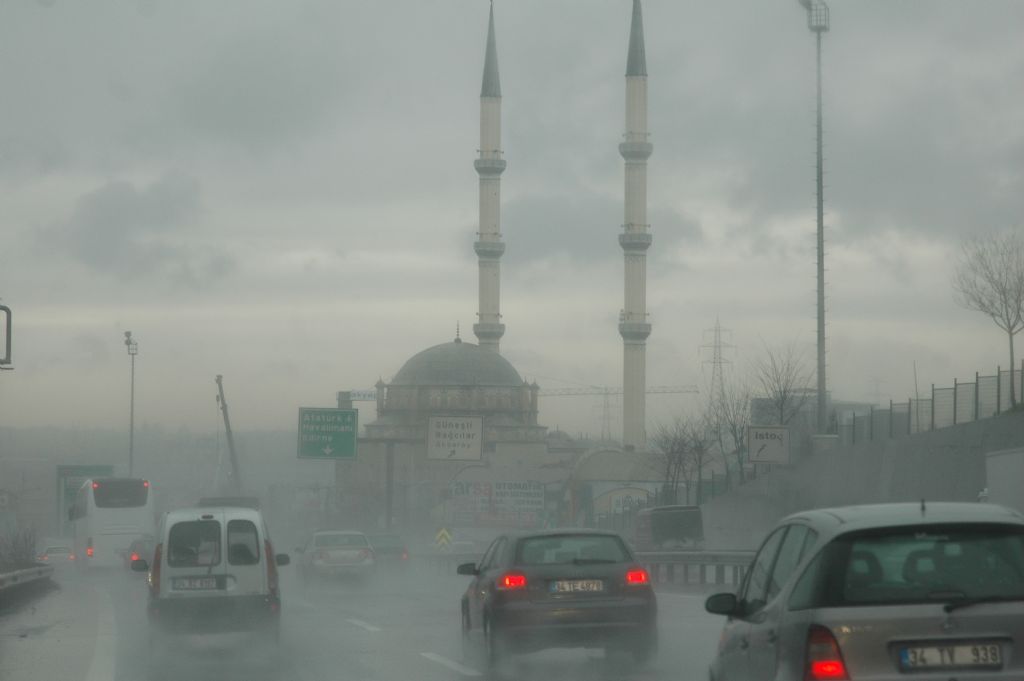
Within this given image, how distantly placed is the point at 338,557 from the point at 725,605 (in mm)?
27479

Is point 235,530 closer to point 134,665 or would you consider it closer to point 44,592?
point 134,665

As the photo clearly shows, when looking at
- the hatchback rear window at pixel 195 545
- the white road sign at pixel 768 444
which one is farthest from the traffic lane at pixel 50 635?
the white road sign at pixel 768 444

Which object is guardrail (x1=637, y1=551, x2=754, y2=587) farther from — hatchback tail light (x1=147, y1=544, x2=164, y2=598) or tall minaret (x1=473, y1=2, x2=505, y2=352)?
tall minaret (x1=473, y1=2, x2=505, y2=352)

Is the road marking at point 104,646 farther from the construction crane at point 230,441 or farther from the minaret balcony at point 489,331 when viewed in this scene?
the minaret balcony at point 489,331

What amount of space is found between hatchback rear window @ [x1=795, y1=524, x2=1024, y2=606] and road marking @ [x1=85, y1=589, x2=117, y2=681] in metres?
9.28

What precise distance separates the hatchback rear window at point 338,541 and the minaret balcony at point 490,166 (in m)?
60.7

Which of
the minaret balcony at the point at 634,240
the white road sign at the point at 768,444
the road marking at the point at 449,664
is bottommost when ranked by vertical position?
the road marking at the point at 449,664

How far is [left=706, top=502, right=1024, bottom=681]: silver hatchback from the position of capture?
654cm

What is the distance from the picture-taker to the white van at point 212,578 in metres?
17.0

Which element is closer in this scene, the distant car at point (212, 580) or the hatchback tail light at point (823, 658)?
the hatchback tail light at point (823, 658)

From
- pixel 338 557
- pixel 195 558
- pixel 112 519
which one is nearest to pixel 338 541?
pixel 338 557

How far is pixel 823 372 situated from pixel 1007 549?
33.6 m

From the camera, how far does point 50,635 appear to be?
20031 millimetres

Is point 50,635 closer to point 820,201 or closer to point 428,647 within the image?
point 428,647
